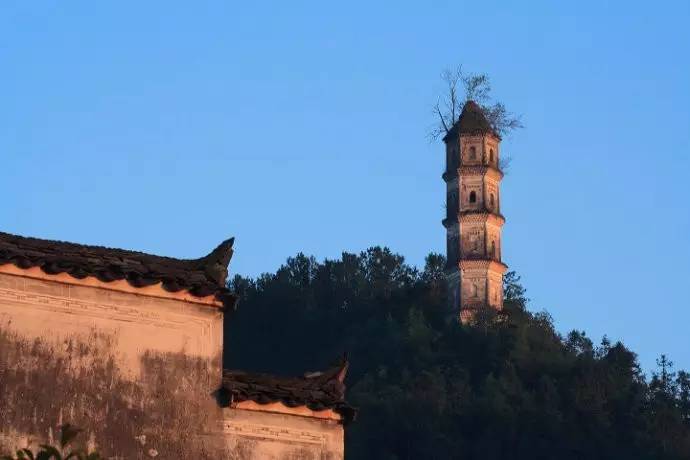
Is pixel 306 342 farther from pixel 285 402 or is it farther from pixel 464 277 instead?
pixel 285 402

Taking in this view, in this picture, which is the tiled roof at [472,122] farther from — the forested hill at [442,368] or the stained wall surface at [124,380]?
the stained wall surface at [124,380]

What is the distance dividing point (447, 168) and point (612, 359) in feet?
48.2

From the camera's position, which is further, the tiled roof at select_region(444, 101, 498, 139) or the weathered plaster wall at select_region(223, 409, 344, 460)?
the tiled roof at select_region(444, 101, 498, 139)

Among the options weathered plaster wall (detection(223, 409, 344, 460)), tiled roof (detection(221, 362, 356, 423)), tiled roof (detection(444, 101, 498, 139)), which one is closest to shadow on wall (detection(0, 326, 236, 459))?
weathered plaster wall (detection(223, 409, 344, 460))

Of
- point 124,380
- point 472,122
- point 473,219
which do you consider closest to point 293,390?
point 124,380

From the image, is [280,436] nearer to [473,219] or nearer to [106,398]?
[106,398]

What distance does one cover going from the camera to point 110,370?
15469 millimetres

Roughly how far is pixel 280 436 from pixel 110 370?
6.25 ft

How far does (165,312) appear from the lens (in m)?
15.9

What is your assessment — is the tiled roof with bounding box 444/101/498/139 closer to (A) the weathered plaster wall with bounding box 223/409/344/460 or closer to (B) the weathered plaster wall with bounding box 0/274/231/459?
(A) the weathered plaster wall with bounding box 223/409/344/460

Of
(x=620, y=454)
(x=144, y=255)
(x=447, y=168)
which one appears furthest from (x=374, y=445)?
(x=144, y=255)

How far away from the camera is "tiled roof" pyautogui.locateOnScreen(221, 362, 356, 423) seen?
52.4 ft

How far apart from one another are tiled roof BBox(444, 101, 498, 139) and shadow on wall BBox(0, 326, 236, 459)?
7742 centimetres

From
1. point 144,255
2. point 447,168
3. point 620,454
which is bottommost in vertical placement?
point 620,454
